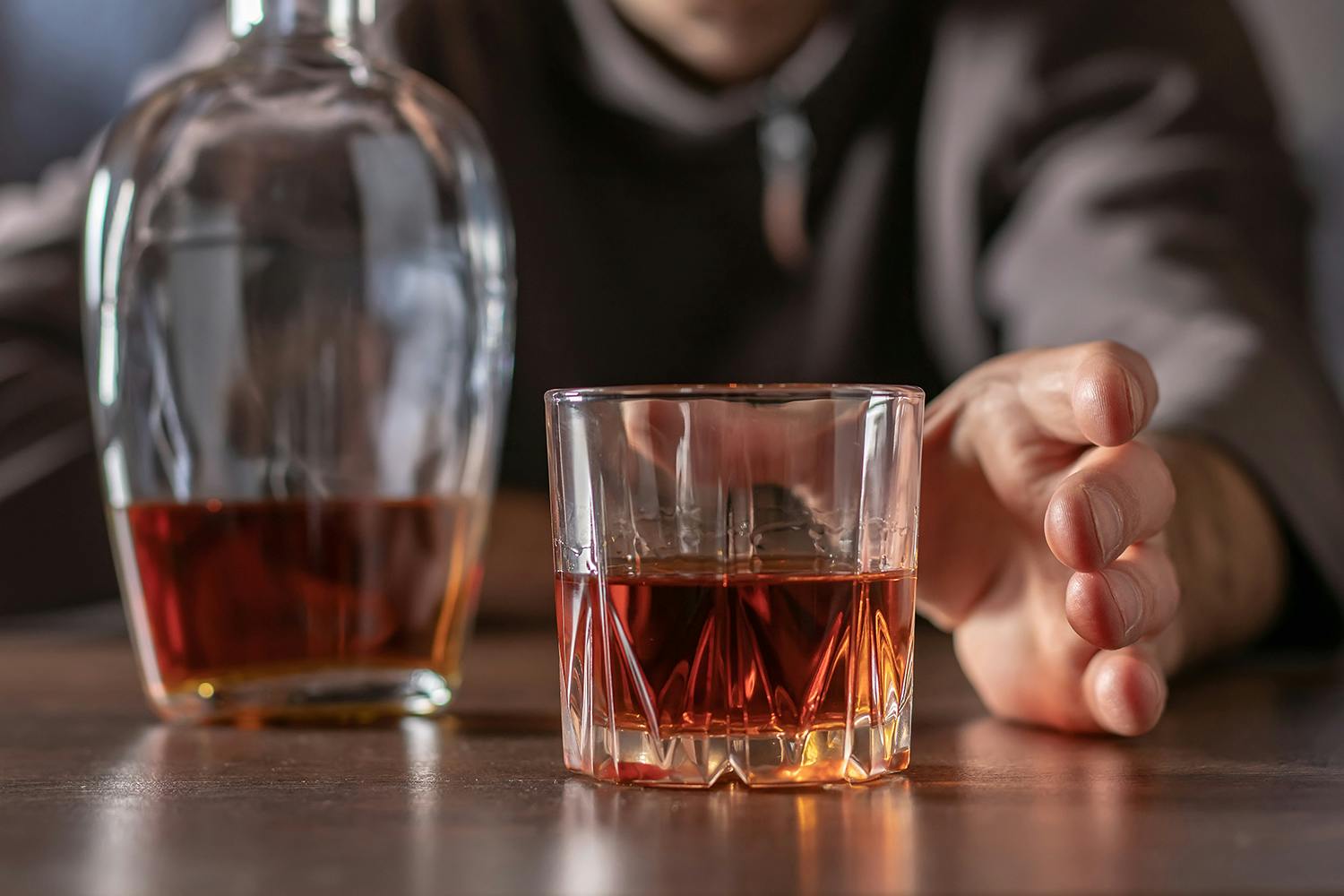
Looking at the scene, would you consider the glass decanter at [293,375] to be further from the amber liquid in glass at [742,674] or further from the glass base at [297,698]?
the amber liquid in glass at [742,674]

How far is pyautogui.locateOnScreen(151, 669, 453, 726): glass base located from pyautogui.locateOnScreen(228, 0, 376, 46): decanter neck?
292 mm

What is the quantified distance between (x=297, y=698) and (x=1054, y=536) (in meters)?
0.32

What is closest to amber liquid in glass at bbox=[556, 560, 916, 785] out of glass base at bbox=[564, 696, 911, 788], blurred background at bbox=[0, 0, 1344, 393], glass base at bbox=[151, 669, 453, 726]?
glass base at bbox=[564, 696, 911, 788]

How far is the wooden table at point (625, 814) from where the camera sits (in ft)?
1.07

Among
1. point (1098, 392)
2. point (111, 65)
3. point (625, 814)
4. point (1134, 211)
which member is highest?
point (111, 65)

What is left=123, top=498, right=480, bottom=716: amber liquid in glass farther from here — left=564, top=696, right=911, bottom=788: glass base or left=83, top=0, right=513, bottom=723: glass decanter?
left=564, top=696, right=911, bottom=788: glass base

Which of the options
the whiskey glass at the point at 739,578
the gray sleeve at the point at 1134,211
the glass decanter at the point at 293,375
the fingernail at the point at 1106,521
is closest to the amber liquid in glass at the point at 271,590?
the glass decanter at the point at 293,375

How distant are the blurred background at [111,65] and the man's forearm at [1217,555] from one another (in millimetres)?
945

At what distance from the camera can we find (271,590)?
593mm

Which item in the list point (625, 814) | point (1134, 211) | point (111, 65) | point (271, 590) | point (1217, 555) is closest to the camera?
point (625, 814)

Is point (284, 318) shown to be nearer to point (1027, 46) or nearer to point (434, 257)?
point (434, 257)

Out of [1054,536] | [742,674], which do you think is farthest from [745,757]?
[1054,536]

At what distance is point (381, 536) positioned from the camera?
610mm

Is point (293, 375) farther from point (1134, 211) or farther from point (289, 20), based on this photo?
point (1134, 211)
